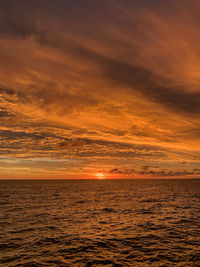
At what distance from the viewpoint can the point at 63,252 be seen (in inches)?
666

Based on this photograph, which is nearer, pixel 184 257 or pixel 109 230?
pixel 184 257

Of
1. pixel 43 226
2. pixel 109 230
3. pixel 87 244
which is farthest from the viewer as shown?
pixel 43 226

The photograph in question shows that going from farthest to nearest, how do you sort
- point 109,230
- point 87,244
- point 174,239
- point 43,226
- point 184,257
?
point 43,226 < point 109,230 < point 174,239 < point 87,244 < point 184,257

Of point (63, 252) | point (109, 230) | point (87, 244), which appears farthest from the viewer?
point (109, 230)

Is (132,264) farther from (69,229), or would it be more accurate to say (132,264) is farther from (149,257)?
(69,229)

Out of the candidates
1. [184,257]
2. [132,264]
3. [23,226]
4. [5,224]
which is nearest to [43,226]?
[23,226]

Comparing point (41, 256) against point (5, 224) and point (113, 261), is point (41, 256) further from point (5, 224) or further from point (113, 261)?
point (5, 224)

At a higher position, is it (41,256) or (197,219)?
(41,256)

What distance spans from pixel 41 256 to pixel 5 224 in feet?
40.6

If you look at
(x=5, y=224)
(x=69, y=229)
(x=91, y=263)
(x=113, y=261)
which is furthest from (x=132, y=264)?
(x=5, y=224)

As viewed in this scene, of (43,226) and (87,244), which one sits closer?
(87,244)

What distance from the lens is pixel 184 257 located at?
15859 millimetres

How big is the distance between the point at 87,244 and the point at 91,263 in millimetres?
3996

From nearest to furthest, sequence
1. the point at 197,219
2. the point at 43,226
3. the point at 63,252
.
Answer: the point at 63,252 < the point at 43,226 < the point at 197,219
